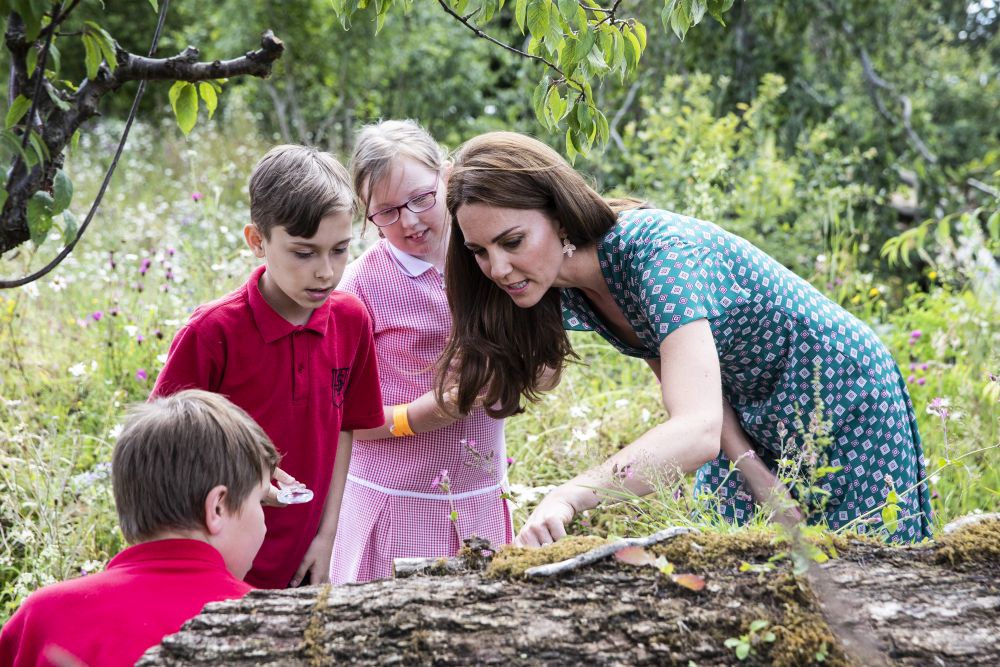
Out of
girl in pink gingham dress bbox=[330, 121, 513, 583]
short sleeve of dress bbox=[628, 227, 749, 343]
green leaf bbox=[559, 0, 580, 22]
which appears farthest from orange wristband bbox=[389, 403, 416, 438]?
green leaf bbox=[559, 0, 580, 22]

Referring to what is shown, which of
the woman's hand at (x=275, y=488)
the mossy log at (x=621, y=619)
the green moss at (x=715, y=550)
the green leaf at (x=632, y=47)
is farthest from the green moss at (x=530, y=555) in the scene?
the green leaf at (x=632, y=47)

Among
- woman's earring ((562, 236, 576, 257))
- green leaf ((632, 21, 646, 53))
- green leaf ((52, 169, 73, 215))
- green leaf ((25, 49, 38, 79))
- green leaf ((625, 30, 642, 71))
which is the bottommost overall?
woman's earring ((562, 236, 576, 257))

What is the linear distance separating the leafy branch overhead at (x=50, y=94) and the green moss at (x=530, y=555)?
800mm

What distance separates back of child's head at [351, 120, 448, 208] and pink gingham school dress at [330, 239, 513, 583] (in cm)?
21

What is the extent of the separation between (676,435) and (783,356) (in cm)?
51

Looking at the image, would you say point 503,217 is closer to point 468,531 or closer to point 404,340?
point 404,340

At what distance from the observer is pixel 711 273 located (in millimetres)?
1976

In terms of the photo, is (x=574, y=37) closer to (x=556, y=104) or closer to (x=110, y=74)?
(x=556, y=104)

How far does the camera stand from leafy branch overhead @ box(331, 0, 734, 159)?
5.83ft

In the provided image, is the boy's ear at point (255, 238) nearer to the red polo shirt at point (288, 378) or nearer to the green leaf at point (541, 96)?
the red polo shirt at point (288, 378)

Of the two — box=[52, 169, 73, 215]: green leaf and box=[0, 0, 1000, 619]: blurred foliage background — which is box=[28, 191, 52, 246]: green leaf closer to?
box=[52, 169, 73, 215]: green leaf

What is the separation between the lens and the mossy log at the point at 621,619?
4.49 ft

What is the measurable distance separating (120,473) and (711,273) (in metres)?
1.19

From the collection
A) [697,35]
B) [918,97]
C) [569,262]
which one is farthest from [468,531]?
[918,97]
